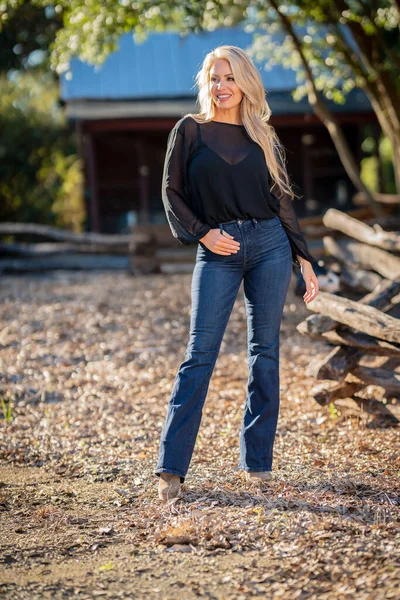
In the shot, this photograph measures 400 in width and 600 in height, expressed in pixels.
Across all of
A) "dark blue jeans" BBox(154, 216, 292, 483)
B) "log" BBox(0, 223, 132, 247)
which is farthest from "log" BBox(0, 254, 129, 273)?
"dark blue jeans" BBox(154, 216, 292, 483)

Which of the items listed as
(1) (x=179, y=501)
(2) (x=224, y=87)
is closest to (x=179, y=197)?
(2) (x=224, y=87)

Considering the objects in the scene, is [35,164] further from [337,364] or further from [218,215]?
[218,215]

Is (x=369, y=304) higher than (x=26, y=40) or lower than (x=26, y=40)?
lower

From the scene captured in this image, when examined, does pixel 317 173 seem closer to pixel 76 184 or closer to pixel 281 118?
pixel 281 118

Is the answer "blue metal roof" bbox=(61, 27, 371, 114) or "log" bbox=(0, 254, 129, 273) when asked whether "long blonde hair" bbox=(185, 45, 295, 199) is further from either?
"blue metal roof" bbox=(61, 27, 371, 114)

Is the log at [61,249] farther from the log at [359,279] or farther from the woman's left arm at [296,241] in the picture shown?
the woman's left arm at [296,241]

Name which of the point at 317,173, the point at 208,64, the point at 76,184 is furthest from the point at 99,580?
the point at 76,184

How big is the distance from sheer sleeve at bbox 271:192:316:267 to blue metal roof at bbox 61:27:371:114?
14731mm

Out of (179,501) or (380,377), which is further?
(380,377)

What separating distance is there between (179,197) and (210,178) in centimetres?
17

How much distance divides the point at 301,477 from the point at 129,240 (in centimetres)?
1053

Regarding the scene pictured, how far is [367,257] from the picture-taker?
8461 millimetres

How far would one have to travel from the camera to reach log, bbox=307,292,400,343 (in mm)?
4934

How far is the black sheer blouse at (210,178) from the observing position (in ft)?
12.7
